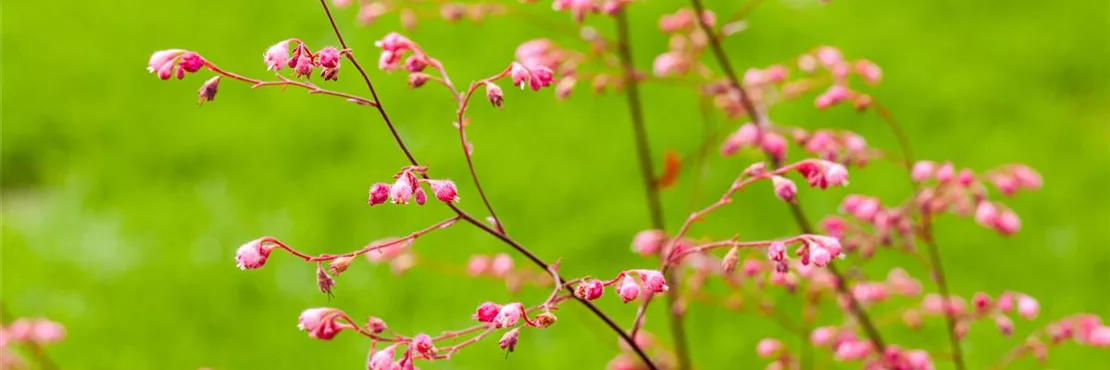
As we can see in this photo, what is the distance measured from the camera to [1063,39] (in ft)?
15.1

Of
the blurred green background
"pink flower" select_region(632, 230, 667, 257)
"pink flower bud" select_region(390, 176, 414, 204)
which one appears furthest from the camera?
the blurred green background

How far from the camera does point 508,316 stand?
115 cm

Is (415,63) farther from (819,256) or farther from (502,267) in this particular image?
(502,267)

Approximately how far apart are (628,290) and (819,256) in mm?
238

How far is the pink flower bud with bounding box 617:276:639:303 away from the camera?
119cm

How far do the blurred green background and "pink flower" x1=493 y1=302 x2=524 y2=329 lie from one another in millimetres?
1895

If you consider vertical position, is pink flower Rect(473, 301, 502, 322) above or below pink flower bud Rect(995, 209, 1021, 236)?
above

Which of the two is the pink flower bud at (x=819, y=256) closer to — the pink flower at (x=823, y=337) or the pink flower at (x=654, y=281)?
the pink flower at (x=654, y=281)

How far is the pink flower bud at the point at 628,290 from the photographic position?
3.90ft

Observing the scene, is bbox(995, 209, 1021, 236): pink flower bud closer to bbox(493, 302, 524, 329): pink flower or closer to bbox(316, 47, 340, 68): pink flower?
bbox(493, 302, 524, 329): pink flower

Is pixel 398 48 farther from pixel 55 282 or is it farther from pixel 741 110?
pixel 55 282

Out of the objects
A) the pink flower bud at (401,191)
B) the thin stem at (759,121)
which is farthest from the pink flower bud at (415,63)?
the thin stem at (759,121)

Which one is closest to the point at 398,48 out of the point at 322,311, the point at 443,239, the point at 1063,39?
the point at 322,311

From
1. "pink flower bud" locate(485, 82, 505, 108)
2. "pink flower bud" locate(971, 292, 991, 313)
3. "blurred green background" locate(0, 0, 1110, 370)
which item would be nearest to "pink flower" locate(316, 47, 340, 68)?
"pink flower bud" locate(485, 82, 505, 108)
